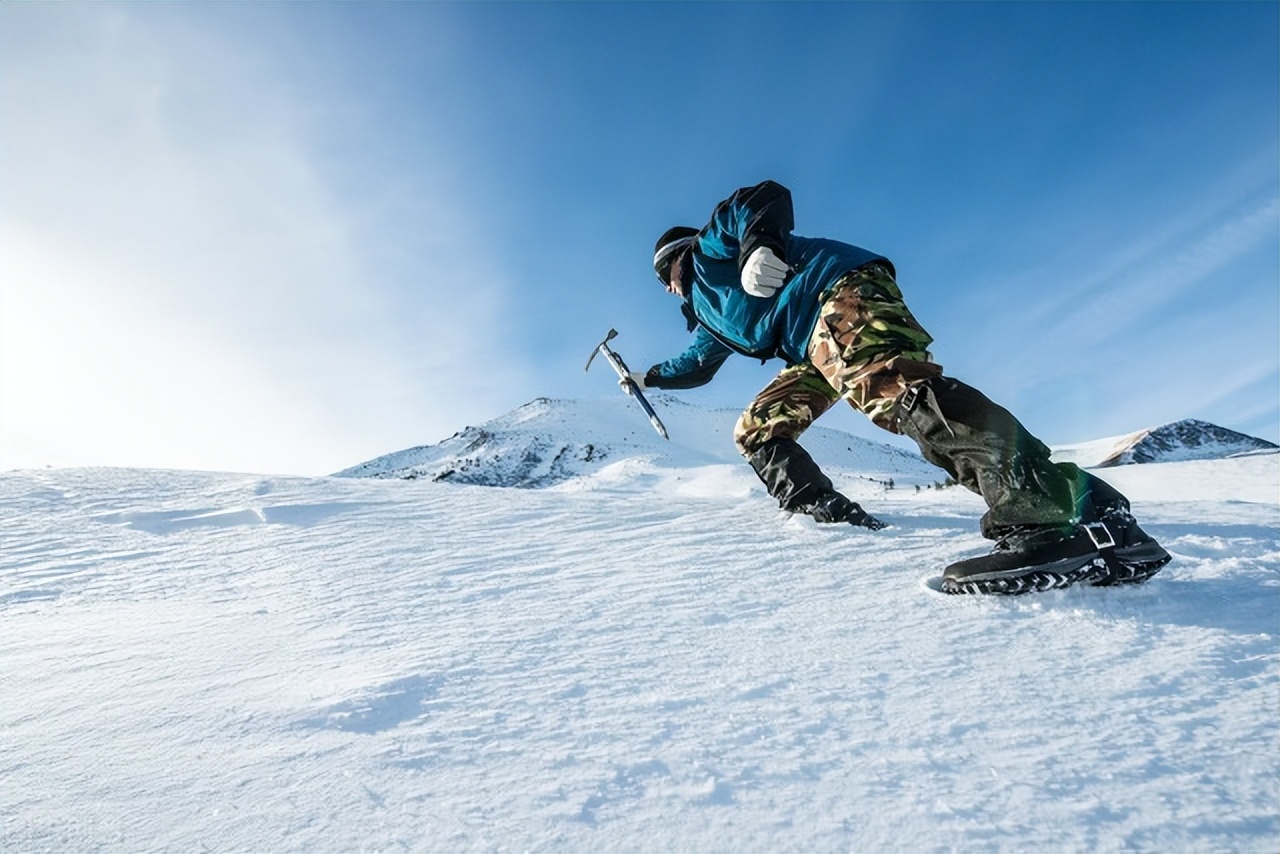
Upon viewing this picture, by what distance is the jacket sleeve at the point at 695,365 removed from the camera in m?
3.14

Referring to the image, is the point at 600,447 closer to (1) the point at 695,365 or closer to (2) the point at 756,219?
(1) the point at 695,365

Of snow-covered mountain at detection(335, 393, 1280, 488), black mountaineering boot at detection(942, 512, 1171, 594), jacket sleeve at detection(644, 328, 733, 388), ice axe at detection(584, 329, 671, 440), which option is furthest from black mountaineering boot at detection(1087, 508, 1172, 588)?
snow-covered mountain at detection(335, 393, 1280, 488)

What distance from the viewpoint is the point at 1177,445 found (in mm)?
27156

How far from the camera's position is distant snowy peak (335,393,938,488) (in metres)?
40.2

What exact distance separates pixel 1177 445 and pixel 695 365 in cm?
3239

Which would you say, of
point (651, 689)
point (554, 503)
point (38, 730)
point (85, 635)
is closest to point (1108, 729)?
point (651, 689)

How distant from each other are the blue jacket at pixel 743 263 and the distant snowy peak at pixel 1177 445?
82.2 feet

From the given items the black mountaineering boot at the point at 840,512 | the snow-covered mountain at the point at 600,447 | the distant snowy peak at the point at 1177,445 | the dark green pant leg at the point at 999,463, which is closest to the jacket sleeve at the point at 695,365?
the black mountaineering boot at the point at 840,512

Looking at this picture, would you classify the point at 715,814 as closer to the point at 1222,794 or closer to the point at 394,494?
the point at 1222,794

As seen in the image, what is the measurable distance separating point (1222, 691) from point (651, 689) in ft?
2.98

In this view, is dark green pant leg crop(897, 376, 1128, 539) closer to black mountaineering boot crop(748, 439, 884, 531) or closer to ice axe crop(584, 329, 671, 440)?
black mountaineering boot crop(748, 439, 884, 531)

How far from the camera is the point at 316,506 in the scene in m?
3.38

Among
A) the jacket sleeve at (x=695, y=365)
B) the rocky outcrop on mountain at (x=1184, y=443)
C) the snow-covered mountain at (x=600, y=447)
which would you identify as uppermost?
the snow-covered mountain at (x=600, y=447)

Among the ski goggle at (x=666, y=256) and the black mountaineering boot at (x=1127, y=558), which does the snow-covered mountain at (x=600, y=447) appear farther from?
the black mountaineering boot at (x=1127, y=558)
